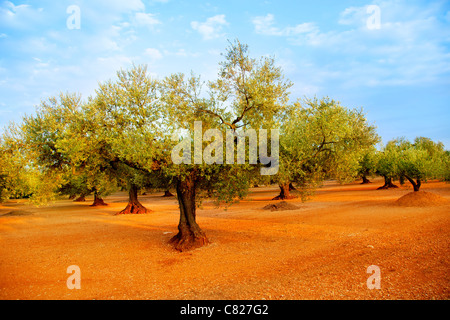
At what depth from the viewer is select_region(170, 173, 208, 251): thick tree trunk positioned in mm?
14539

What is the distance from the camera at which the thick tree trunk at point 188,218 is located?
47.7ft

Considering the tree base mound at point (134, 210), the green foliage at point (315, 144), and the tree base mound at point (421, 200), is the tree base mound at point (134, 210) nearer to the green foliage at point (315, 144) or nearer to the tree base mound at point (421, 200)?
the green foliage at point (315, 144)

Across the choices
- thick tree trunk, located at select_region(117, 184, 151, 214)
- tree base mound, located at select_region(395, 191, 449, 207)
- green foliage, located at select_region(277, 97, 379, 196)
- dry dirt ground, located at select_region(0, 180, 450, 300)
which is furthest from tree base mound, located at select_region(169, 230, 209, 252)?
tree base mound, located at select_region(395, 191, 449, 207)

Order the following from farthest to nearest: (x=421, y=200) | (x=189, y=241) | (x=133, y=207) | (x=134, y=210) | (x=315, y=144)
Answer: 1. (x=133, y=207)
2. (x=134, y=210)
3. (x=421, y=200)
4. (x=315, y=144)
5. (x=189, y=241)

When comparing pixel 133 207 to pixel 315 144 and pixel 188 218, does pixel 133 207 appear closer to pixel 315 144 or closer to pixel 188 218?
pixel 188 218

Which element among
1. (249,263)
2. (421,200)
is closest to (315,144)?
(249,263)

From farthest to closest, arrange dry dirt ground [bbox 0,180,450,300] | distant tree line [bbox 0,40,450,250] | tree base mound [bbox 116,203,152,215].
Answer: tree base mound [bbox 116,203,152,215]
distant tree line [bbox 0,40,450,250]
dry dirt ground [bbox 0,180,450,300]

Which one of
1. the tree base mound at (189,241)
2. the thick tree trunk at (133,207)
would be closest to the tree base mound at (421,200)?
the tree base mound at (189,241)

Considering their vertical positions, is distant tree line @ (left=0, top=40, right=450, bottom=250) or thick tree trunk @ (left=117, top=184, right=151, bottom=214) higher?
distant tree line @ (left=0, top=40, right=450, bottom=250)

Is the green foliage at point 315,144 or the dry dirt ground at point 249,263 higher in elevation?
the green foliage at point 315,144

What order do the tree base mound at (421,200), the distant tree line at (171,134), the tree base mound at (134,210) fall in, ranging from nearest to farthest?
1. the distant tree line at (171,134)
2. the tree base mound at (421,200)
3. the tree base mound at (134,210)

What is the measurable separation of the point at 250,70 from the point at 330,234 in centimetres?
1085

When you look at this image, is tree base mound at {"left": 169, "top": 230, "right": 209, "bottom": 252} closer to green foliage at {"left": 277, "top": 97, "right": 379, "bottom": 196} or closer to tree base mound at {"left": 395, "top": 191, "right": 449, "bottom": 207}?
green foliage at {"left": 277, "top": 97, "right": 379, "bottom": 196}

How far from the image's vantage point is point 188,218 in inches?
586
